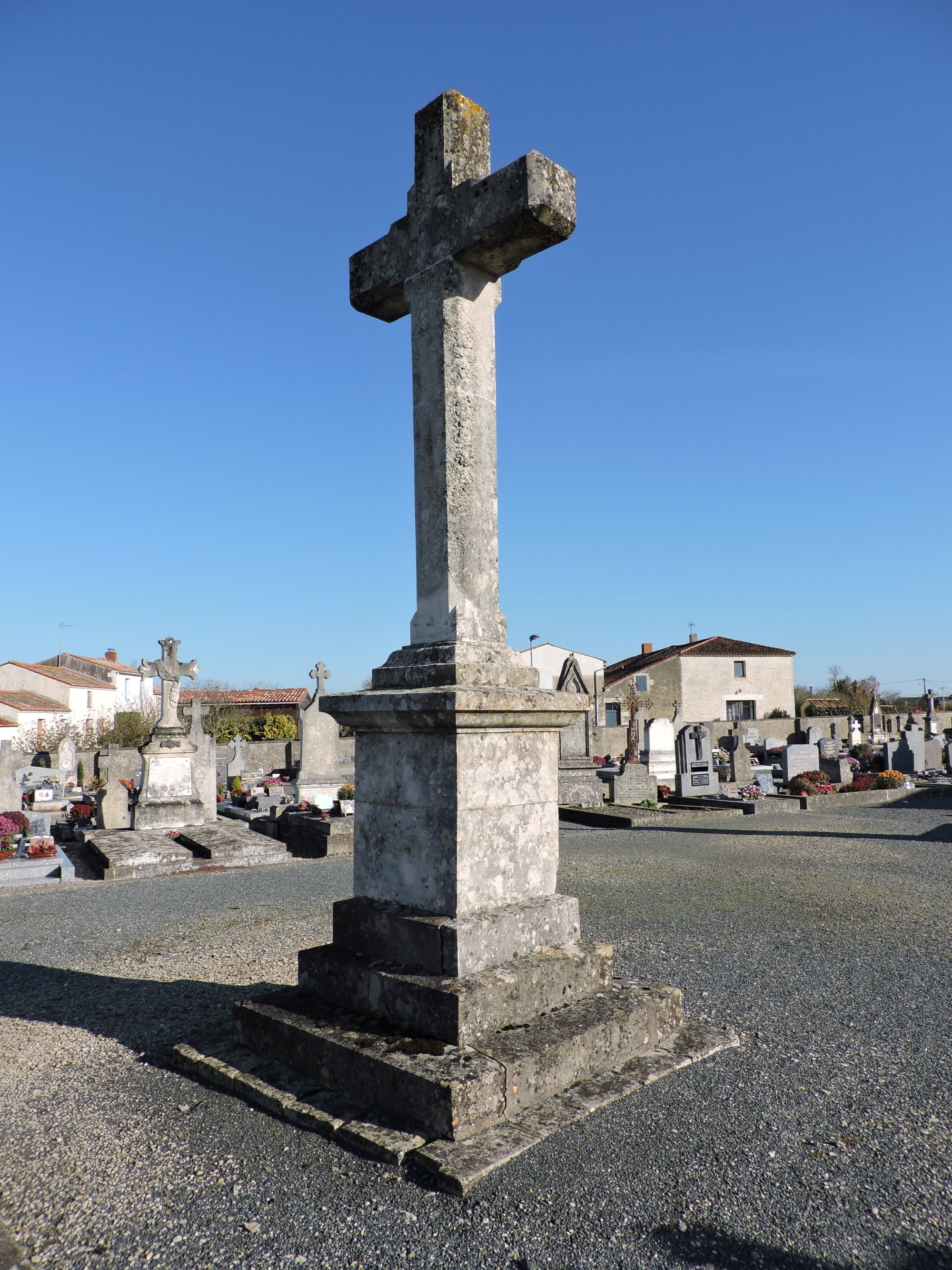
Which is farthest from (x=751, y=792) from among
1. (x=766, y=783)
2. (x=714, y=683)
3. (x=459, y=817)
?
(x=714, y=683)

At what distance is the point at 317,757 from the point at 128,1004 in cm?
990

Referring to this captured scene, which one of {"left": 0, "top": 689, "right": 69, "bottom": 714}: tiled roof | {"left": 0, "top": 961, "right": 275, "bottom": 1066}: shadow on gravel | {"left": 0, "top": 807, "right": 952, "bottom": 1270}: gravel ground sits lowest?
{"left": 0, "top": 961, "right": 275, "bottom": 1066}: shadow on gravel

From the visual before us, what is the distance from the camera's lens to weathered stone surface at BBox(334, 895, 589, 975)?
120 inches

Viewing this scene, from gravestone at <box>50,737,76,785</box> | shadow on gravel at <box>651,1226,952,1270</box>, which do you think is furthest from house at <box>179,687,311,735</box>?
shadow on gravel at <box>651,1226,952,1270</box>

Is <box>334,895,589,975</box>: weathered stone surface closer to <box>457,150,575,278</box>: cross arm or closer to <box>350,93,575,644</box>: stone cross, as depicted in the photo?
<box>350,93,575,644</box>: stone cross

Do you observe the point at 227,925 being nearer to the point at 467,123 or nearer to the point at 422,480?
A: the point at 422,480

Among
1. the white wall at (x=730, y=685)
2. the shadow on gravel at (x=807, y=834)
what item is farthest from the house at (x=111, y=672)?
the shadow on gravel at (x=807, y=834)

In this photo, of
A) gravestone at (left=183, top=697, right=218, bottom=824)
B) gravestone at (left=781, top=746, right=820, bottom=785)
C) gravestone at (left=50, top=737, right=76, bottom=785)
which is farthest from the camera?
gravestone at (left=50, top=737, right=76, bottom=785)

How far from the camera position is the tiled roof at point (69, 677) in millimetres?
41875

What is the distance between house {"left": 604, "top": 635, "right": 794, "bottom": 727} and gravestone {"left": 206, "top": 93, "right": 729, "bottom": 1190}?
126 feet

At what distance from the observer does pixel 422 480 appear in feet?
11.8

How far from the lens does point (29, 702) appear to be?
37.2m

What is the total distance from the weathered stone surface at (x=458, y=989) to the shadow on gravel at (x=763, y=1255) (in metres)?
0.95

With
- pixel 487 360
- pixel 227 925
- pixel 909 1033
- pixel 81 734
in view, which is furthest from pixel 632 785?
pixel 81 734
